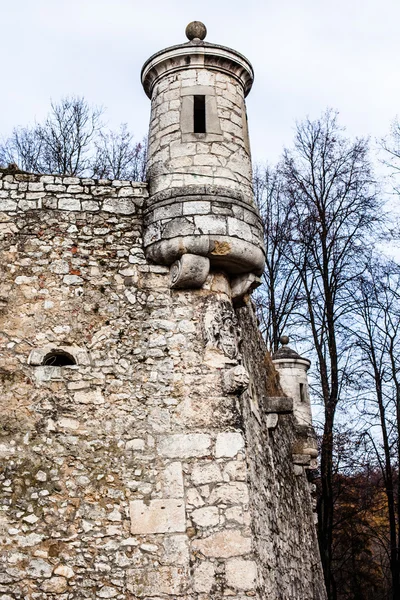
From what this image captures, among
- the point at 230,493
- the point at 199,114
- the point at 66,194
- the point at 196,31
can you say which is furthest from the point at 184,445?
the point at 196,31

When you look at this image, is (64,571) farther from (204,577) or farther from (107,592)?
(204,577)

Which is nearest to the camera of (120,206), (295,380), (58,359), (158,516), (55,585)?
(55,585)

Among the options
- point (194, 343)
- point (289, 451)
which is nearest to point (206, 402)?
point (194, 343)

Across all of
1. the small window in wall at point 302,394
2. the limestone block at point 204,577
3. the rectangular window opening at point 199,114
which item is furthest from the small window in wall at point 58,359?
the small window in wall at point 302,394

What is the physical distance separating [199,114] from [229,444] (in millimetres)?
3440

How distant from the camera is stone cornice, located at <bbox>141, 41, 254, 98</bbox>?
7.56m

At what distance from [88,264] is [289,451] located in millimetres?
5398

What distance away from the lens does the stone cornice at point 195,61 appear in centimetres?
756

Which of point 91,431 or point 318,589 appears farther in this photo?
point 318,589

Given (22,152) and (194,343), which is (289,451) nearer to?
(194,343)

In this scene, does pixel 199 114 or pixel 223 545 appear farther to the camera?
pixel 199 114

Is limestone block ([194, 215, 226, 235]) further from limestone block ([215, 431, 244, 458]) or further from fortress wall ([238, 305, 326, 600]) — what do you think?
limestone block ([215, 431, 244, 458])

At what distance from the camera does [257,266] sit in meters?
7.15

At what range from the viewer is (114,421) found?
6.34 m
